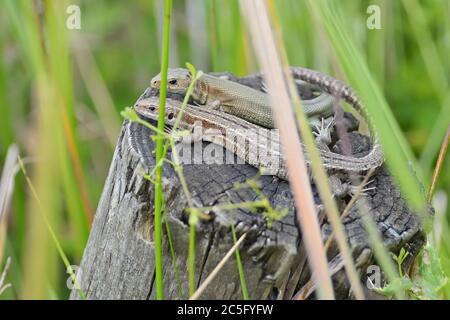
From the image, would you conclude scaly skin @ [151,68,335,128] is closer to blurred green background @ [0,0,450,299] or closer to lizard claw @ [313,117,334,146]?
lizard claw @ [313,117,334,146]

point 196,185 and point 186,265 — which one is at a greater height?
point 196,185

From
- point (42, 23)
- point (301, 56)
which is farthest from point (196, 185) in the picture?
point (301, 56)

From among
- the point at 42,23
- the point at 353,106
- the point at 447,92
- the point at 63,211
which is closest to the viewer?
the point at 42,23

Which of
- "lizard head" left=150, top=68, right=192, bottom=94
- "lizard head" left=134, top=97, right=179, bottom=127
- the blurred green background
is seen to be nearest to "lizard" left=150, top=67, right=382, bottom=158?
"lizard head" left=150, top=68, right=192, bottom=94

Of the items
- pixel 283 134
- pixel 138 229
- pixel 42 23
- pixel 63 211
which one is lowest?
pixel 63 211

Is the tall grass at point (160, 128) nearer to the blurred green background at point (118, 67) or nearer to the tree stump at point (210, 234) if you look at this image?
the tree stump at point (210, 234)

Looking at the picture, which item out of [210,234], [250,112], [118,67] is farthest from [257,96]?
[118,67]
